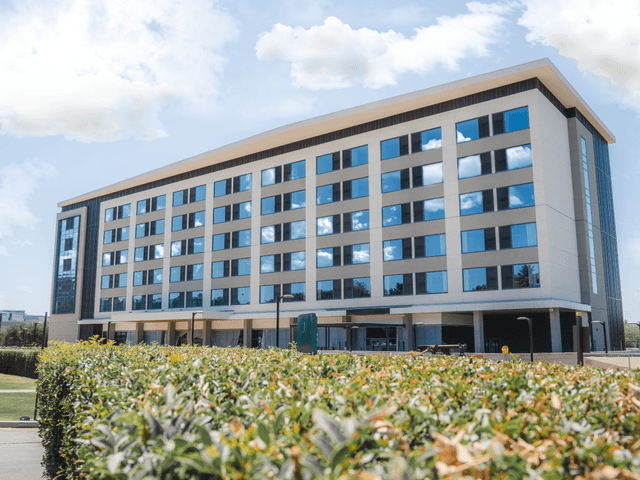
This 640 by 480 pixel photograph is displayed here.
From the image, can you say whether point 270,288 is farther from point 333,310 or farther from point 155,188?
point 155,188

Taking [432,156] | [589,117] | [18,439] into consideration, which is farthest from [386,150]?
[18,439]

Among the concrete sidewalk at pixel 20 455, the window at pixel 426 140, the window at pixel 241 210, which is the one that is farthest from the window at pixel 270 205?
the concrete sidewalk at pixel 20 455

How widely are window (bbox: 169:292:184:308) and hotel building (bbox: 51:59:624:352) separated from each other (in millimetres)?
216

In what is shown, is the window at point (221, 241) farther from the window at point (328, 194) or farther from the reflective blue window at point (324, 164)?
the reflective blue window at point (324, 164)

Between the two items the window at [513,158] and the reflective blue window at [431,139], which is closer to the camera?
the window at [513,158]

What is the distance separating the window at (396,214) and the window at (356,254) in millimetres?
2906

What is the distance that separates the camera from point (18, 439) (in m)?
16.3

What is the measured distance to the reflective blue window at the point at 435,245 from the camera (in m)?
45.3

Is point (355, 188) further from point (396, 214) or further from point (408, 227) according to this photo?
point (408, 227)

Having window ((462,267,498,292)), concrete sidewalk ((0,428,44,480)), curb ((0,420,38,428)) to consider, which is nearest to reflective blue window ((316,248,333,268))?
window ((462,267,498,292))

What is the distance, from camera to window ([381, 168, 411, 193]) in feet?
157

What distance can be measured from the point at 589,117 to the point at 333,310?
1214 inches

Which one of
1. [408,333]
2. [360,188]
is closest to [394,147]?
[360,188]

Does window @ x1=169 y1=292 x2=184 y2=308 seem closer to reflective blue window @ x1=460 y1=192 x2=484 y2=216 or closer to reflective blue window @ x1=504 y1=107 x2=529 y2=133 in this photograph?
reflective blue window @ x1=460 y1=192 x2=484 y2=216
